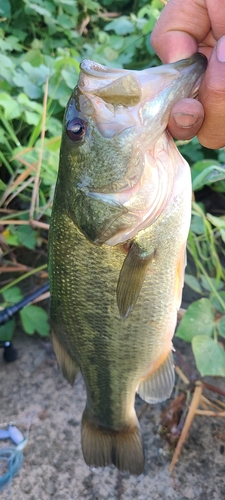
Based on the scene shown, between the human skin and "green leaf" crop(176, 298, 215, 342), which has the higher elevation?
the human skin

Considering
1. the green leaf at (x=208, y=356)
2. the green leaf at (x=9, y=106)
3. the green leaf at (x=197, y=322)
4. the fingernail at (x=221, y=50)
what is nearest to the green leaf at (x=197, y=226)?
the green leaf at (x=197, y=322)

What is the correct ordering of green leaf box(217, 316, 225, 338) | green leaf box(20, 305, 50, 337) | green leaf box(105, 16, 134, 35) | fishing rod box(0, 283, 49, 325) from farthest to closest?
green leaf box(105, 16, 134, 35), green leaf box(20, 305, 50, 337), fishing rod box(0, 283, 49, 325), green leaf box(217, 316, 225, 338)

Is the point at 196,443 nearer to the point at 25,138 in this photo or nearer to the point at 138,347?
the point at 138,347

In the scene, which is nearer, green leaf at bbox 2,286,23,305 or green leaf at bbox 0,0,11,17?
green leaf at bbox 2,286,23,305

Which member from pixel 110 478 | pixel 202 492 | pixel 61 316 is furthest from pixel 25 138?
pixel 202 492

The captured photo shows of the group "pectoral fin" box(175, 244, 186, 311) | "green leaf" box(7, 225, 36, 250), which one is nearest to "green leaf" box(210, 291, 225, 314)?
"pectoral fin" box(175, 244, 186, 311)

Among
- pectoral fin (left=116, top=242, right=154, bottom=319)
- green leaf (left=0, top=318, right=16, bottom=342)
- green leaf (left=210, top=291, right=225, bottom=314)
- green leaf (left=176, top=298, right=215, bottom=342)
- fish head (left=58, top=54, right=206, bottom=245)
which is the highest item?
fish head (left=58, top=54, right=206, bottom=245)

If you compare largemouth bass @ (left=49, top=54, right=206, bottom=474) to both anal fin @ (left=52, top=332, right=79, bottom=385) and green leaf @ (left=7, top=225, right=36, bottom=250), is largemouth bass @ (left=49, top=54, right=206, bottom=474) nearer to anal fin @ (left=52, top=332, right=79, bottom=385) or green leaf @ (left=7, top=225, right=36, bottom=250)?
anal fin @ (left=52, top=332, right=79, bottom=385)
